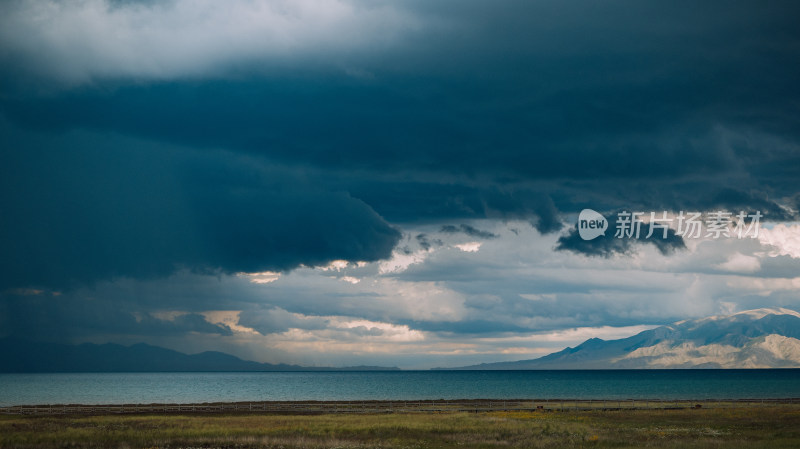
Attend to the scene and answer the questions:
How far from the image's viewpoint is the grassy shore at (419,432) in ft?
175

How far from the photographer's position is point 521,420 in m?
73.9

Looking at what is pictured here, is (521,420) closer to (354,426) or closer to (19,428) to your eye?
(354,426)

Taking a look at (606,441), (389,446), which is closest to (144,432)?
(389,446)

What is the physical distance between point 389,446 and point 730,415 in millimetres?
45827

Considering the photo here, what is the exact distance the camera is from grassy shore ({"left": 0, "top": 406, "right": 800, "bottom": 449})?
53344 millimetres

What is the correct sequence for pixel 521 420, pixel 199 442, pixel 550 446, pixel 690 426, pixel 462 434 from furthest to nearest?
pixel 521 420 < pixel 690 426 < pixel 462 434 < pixel 199 442 < pixel 550 446

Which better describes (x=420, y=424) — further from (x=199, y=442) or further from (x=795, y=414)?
(x=795, y=414)

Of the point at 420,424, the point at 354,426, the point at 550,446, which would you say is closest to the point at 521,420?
the point at 420,424

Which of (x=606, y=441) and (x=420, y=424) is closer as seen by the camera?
(x=606, y=441)

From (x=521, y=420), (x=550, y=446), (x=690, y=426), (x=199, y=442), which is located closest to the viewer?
(x=550, y=446)

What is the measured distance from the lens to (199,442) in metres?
55.5

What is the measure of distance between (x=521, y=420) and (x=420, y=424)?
1240 centimetres

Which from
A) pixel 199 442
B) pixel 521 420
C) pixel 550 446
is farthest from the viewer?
pixel 521 420

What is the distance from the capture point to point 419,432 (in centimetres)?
6175
